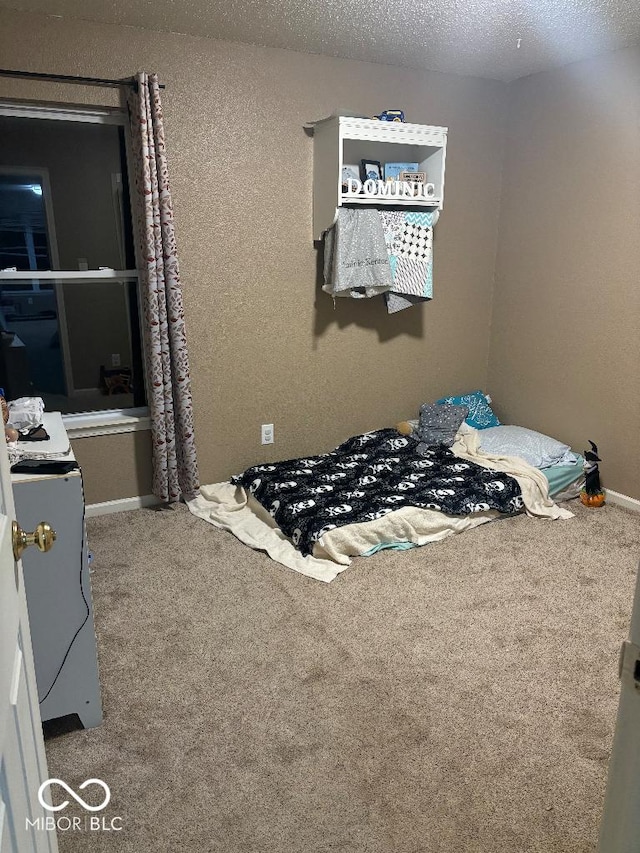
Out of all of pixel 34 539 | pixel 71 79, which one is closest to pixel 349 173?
pixel 71 79

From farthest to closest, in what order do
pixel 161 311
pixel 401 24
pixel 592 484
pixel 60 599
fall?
pixel 592 484
pixel 161 311
pixel 401 24
pixel 60 599

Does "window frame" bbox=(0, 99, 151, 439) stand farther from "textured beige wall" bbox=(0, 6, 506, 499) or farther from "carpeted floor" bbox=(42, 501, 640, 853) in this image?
"carpeted floor" bbox=(42, 501, 640, 853)

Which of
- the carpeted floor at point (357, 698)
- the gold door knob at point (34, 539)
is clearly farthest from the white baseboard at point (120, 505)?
the gold door knob at point (34, 539)

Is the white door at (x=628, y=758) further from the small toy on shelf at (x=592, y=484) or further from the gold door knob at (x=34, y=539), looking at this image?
the small toy on shelf at (x=592, y=484)

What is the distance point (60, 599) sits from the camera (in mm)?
1926

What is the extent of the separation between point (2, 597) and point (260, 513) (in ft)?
8.15

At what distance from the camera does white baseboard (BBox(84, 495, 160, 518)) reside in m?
3.51

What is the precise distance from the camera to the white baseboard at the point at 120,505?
3510mm

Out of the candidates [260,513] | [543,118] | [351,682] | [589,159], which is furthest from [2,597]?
[543,118]

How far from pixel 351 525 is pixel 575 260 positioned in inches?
80.4

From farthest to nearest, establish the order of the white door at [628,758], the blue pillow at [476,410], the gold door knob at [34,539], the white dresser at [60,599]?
the blue pillow at [476,410]
the white dresser at [60,599]
the gold door knob at [34,539]
the white door at [628,758]

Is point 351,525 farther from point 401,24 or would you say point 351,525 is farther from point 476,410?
point 401,24

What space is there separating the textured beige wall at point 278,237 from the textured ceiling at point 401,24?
12 cm

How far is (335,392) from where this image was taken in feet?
13.2
